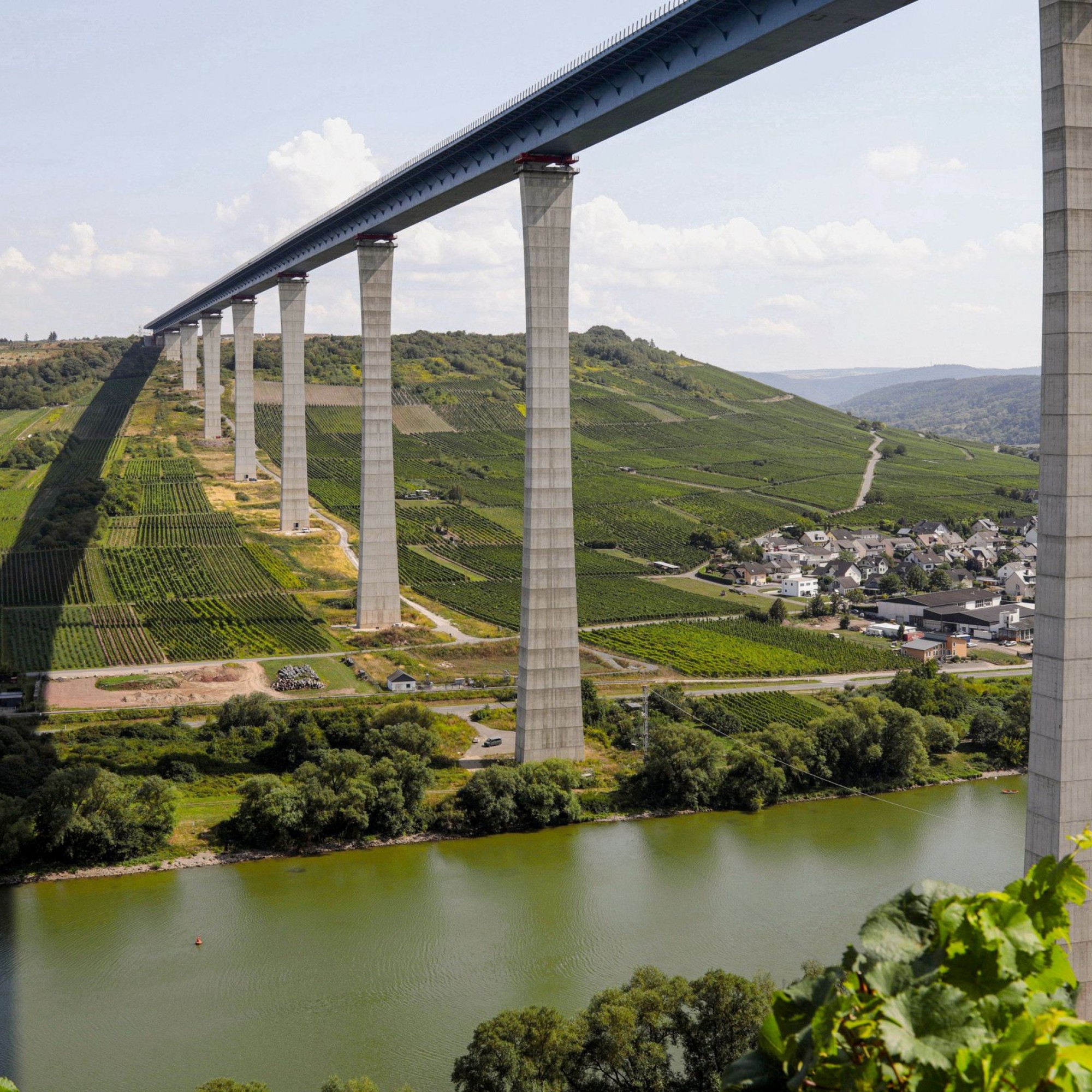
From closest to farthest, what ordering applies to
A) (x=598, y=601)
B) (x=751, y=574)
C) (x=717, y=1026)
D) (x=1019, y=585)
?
(x=717, y=1026)
(x=598, y=601)
(x=1019, y=585)
(x=751, y=574)

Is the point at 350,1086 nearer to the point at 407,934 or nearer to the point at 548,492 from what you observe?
the point at 407,934

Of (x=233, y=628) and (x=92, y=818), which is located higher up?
(x=233, y=628)

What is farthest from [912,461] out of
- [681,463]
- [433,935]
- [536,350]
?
[433,935]

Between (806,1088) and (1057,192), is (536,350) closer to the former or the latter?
(1057,192)

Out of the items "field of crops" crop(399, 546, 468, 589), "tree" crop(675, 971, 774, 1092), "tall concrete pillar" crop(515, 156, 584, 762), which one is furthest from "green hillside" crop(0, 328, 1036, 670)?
"tree" crop(675, 971, 774, 1092)

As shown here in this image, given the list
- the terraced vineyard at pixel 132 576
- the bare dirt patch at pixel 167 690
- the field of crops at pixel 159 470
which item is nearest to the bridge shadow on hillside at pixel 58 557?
the terraced vineyard at pixel 132 576

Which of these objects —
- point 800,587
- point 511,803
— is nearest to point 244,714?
point 511,803
